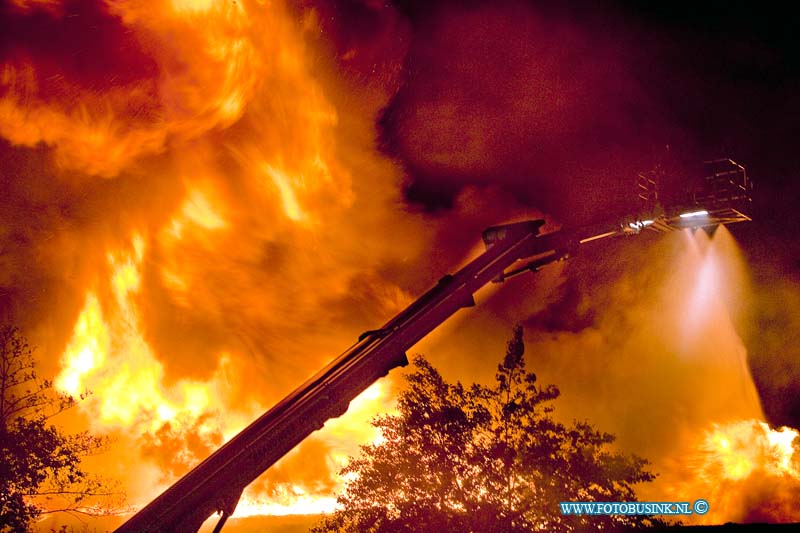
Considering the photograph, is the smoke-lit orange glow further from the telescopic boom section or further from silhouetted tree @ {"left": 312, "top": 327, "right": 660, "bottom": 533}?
the telescopic boom section

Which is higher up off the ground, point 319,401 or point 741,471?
point 741,471

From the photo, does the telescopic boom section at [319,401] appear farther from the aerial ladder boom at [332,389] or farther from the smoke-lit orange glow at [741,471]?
the smoke-lit orange glow at [741,471]

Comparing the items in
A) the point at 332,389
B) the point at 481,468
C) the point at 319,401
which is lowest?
the point at 319,401

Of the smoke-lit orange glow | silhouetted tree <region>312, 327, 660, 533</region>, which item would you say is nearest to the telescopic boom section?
silhouetted tree <region>312, 327, 660, 533</region>

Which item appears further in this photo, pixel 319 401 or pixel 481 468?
pixel 481 468

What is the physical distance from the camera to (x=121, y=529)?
489 cm

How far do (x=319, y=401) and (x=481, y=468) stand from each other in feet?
55.7

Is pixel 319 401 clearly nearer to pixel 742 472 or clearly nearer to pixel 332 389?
pixel 332 389

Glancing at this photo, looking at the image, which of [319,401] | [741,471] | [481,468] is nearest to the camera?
[319,401]

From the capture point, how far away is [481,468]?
2105 centimetres

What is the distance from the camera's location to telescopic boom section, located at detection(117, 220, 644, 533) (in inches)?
198

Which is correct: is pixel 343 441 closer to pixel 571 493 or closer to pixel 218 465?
pixel 571 493

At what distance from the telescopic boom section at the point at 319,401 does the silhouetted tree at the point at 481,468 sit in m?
15.2

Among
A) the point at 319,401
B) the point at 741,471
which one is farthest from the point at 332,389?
the point at 741,471
